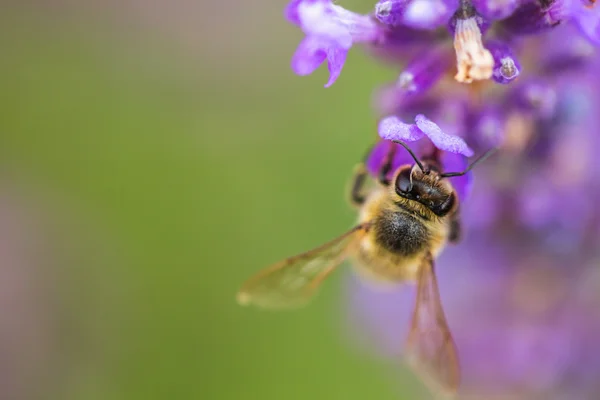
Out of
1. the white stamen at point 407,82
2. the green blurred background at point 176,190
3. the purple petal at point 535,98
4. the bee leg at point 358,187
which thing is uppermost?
the white stamen at point 407,82

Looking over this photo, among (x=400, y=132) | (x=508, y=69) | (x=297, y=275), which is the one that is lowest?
(x=297, y=275)

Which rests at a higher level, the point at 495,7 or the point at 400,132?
the point at 495,7

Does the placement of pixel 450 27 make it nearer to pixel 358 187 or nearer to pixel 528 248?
pixel 358 187

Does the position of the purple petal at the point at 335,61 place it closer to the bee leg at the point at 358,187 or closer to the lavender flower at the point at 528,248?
the lavender flower at the point at 528,248

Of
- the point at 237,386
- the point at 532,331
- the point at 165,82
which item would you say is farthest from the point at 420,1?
the point at 165,82

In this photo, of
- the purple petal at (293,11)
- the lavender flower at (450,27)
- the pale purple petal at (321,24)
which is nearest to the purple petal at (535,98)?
the lavender flower at (450,27)

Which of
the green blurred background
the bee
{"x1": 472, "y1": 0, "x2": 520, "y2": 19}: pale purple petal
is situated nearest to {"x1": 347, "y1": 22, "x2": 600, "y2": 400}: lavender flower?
the bee

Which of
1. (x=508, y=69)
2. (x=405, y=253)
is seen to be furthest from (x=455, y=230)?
(x=508, y=69)
